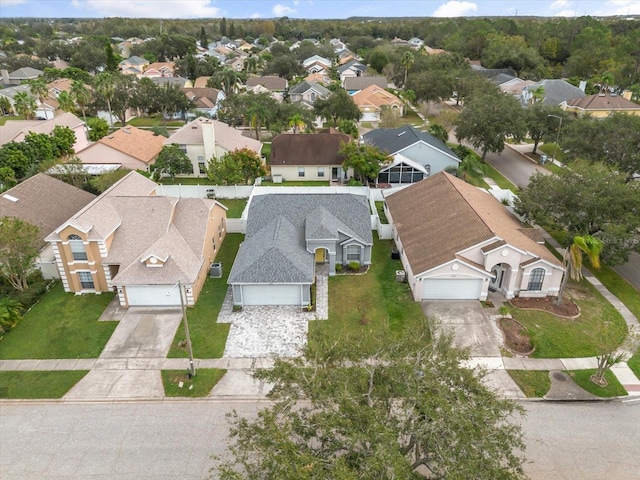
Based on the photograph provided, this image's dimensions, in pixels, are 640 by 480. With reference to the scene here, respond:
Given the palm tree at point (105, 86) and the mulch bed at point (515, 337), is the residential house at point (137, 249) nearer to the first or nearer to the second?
the mulch bed at point (515, 337)

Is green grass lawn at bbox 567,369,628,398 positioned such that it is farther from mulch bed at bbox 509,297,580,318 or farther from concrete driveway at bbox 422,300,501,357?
mulch bed at bbox 509,297,580,318

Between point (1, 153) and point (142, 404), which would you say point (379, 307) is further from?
point (1, 153)

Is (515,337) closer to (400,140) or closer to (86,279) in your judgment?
(86,279)

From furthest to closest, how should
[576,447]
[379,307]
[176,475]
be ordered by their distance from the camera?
[379,307] < [576,447] < [176,475]

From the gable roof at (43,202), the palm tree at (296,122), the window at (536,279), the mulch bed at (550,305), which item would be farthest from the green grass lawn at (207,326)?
the palm tree at (296,122)

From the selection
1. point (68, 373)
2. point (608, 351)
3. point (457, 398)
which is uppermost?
point (457, 398)

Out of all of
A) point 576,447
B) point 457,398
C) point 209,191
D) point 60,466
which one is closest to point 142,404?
point 60,466
